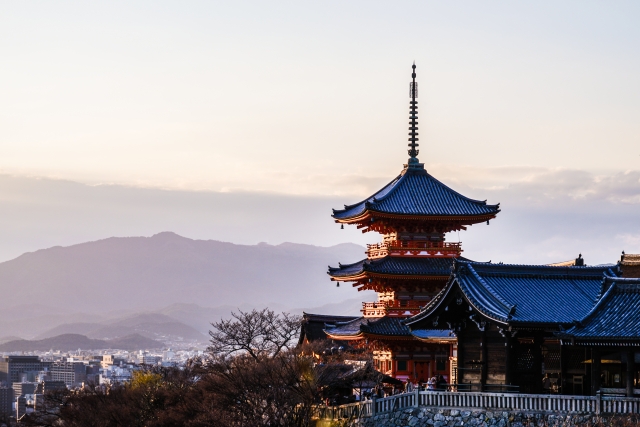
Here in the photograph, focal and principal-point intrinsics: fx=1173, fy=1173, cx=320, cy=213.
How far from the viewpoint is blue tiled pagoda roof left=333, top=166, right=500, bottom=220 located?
65.2 m

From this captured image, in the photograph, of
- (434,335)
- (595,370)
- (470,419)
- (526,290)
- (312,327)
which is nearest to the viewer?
(595,370)

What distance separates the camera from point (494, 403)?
45.5 metres

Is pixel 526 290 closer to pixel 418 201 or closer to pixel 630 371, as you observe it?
pixel 630 371

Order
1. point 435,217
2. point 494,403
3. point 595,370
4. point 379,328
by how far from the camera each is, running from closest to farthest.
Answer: point 595,370 < point 494,403 < point 379,328 < point 435,217

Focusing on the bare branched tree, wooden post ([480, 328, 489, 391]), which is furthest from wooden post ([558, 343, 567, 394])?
the bare branched tree

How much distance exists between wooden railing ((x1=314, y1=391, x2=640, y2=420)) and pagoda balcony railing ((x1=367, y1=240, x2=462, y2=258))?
15.1m

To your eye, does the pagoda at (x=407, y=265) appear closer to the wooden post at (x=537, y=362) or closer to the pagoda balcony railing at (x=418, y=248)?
the pagoda balcony railing at (x=418, y=248)

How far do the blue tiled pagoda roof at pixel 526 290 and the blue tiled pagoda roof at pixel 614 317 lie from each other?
58.0 inches

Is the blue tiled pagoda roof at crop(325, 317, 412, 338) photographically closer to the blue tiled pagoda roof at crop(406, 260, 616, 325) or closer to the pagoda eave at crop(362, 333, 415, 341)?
the pagoda eave at crop(362, 333, 415, 341)

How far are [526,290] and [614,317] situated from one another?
5.15 metres

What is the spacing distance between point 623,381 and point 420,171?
25.8 metres

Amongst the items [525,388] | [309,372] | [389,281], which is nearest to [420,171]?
[389,281]

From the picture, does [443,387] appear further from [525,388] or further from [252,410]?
[252,410]

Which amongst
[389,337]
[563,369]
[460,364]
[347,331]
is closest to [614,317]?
[563,369]
